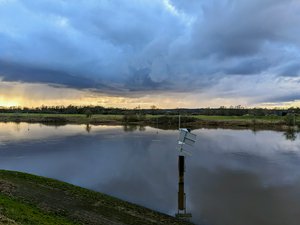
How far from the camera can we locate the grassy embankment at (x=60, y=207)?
10.7 metres

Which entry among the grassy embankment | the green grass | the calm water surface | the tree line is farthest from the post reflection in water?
the tree line

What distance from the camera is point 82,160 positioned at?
96.3ft

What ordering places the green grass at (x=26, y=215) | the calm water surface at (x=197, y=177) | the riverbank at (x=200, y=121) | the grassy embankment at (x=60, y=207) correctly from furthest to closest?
1. the riverbank at (x=200, y=121)
2. the calm water surface at (x=197, y=177)
3. the grassy embankment at (x=60, y=207)
4. the green grass at (x=26, y=215)

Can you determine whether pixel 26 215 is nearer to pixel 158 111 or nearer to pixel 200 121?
pixel 200 121

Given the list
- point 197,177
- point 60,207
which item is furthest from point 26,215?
point 197,177

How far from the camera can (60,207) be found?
1302cm

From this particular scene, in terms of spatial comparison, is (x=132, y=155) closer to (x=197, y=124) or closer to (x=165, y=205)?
(x=165, y=205)

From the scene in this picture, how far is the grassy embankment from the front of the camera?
421 inches

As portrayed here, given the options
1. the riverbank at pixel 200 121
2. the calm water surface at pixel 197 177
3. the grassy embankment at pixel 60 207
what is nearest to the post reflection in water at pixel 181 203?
the calm water surface at pixel 197 177

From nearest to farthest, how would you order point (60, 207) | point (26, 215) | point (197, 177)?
point (26, 215), point (60, 207), point (197, 177)

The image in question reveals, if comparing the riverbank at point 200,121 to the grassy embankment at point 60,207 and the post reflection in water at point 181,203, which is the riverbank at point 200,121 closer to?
the post reflection in water at point 181,203

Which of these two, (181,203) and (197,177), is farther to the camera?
(197,177)

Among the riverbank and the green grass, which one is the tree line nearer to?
the riverbank

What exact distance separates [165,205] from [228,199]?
358cm
